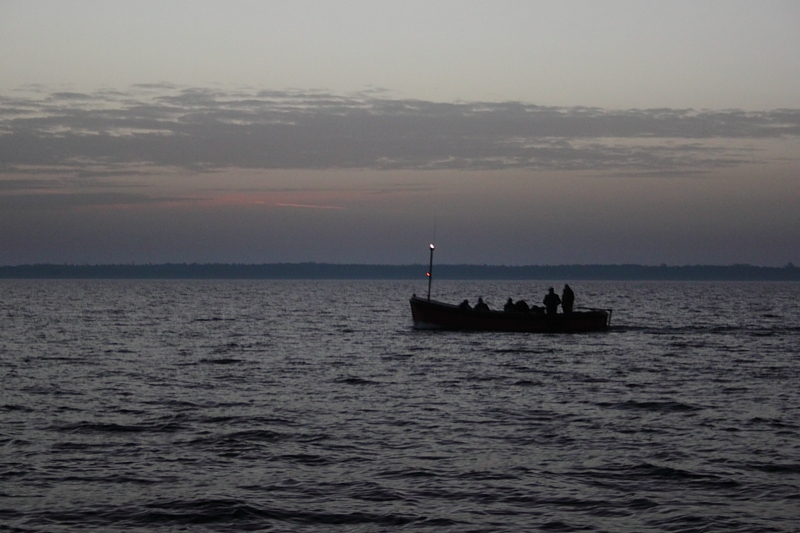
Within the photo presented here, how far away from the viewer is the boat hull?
1795 inches

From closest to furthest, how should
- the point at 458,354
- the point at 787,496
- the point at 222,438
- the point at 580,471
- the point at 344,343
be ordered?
the point at 787,496
the point at 580,471
the point at 222,438
the point at 458,354
the point at 344,343

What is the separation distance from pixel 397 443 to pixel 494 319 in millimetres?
29199

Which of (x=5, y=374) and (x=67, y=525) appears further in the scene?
(x=5, y=374)

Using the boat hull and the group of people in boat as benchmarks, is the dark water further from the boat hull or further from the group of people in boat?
the group of people in boat

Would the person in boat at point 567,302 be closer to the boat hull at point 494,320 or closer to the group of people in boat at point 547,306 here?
the group of people in boat at point 547,306

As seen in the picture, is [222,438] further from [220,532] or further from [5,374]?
[5,374]

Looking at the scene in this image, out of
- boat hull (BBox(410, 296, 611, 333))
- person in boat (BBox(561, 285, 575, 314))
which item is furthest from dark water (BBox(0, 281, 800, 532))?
person in boat (BBox(561, 285, 575, 314))

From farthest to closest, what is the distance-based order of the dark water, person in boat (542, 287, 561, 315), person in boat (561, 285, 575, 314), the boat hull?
person in boat (561, 285, 575, 314)
person in boat (542, 287, 561, 315)
the boat hull
the dark water

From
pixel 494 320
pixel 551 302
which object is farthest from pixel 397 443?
pixel 551 302

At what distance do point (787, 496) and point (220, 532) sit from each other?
8.05 meters

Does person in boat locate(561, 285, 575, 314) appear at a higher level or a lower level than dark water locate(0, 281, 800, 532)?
higher

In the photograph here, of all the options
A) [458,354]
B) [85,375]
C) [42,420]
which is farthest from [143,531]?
[458,354]

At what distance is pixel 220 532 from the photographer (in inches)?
452

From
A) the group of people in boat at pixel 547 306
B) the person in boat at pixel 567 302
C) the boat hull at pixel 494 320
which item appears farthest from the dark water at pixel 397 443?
the person in boat at pixel 567 302
